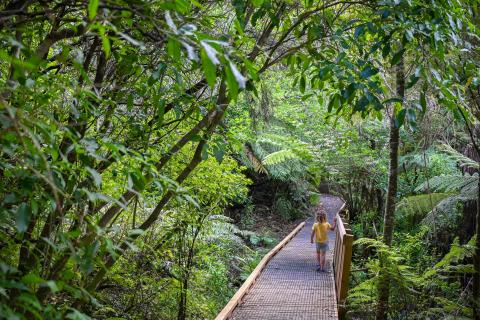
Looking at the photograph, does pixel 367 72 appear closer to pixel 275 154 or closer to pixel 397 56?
pixel 397 56

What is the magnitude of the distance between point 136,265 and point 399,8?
3470 mm

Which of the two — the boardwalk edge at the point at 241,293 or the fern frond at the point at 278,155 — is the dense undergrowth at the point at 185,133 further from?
the boardwalk edge at the point at 241,293

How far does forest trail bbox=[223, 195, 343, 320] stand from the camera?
582cm

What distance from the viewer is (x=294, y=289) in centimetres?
716

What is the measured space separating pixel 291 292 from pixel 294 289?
0.70 feet

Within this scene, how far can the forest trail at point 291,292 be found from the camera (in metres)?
5.82

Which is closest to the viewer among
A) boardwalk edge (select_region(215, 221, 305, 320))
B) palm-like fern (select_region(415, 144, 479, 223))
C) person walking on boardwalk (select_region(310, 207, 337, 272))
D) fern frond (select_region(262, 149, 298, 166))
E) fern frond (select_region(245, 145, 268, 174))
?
boardwalk edge (select_region(215, 221, 305, 320))

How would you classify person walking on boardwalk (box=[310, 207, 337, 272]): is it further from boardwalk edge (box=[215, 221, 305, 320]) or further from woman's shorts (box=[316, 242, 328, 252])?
boardwalk edge (box=[215, 221, 305, 320])

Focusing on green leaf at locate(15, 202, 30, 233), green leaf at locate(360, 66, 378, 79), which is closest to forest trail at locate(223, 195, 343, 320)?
green leaf at locate(360, 66, 378, 79)

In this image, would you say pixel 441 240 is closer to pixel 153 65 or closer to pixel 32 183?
pixel 153 65

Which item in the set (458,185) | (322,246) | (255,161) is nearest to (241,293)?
(322,246)

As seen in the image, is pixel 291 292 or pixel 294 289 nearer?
pixel 291 292

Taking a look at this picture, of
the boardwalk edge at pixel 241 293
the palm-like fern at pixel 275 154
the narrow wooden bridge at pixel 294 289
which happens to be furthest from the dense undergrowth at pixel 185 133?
the boardwalk edge at pixel 241 293

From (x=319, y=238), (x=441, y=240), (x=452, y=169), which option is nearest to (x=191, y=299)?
(x=319, y=238)
